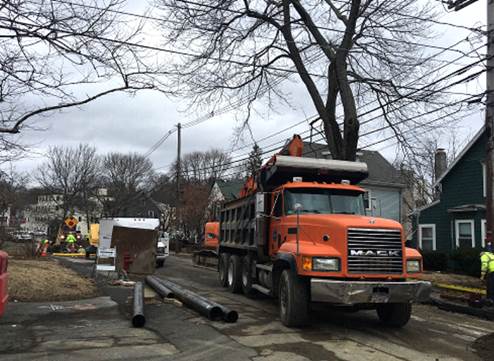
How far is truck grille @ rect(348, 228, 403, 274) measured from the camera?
8859mm

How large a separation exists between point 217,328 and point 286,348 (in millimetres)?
1746

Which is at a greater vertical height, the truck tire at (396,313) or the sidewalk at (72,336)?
the truck tire at (396,313)

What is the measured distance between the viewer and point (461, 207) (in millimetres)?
23625

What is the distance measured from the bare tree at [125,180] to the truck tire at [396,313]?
5495cm

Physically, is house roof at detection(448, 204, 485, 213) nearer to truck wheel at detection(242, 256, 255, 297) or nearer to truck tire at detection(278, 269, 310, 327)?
truck wheel at detection(242, 256, 255, 297)

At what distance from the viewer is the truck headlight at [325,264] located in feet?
28.7

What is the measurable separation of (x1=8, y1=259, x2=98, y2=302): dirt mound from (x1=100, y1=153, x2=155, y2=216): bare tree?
4818cm

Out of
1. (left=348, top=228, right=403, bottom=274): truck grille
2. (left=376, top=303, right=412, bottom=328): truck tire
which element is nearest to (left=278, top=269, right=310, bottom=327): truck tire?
(left=348, top=228, right=403, bottom=274): truck grille

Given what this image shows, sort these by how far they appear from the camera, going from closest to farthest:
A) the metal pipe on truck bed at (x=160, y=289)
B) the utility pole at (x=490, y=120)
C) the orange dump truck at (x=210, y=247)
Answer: the metal pipe on truck bed at (x=160, y=289)
the utility pole at (x=490, y=120)
the orange dump truck at (x=210, y=247)

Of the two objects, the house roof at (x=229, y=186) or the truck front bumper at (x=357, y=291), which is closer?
the truck front bumper at (x=357, y=291)

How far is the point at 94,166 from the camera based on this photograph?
6212 cm

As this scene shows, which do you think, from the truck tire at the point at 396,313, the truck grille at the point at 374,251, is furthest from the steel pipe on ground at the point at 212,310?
the truck tire at the point at 396,313

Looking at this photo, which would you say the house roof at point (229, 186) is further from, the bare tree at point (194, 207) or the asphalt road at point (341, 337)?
the asphalt road at point (341, 337)

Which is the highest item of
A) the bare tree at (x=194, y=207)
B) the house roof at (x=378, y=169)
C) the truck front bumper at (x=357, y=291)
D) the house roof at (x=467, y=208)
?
the house roof at (x=378, y=169)
